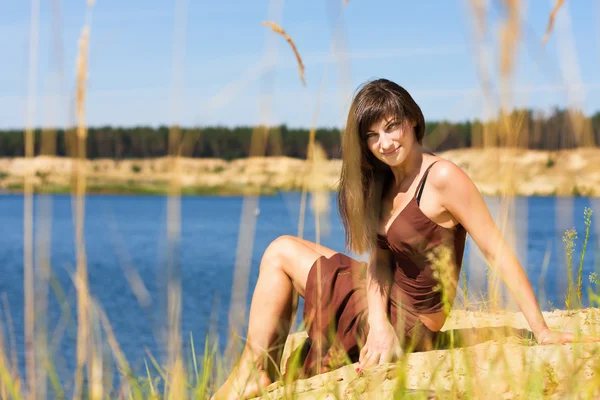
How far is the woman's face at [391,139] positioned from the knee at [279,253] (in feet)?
1.47

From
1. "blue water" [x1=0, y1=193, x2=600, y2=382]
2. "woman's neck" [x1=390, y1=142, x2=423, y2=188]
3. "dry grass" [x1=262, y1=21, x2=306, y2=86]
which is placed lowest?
"blue water" [x1=0, y1=193, x2=600, y2=382]

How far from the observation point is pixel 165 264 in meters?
1.82

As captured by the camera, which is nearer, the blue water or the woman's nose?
the blue water

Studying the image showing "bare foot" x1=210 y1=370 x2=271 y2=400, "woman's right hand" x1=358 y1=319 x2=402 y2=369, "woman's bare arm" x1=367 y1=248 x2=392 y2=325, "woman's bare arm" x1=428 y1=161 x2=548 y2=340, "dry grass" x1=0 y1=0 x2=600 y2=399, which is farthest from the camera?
"woman's bare arm" x1=367 y1=248 x2=392 y2=325

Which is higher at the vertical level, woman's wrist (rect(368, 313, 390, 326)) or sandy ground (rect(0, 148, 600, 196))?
sandy ground (rect(0, 148, 600, 196))

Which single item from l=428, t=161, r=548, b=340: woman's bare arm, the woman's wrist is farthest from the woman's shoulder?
the woman's wrist

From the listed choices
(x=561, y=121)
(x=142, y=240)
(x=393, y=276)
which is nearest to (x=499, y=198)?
(x=561, y=121)

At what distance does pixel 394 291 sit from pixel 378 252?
138 millimetres

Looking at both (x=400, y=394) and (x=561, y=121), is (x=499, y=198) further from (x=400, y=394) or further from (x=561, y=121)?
(x=400, y=394)

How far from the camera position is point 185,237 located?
3797 centimetres

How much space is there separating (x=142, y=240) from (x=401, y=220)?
3413cm

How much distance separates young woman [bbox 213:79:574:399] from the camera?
83.8 inches

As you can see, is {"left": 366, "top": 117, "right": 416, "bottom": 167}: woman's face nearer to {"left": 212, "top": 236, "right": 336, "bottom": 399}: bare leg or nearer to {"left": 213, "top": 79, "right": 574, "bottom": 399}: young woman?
{"left": 213, "top": 79, "right": 574, "bottom": 399}: young woman

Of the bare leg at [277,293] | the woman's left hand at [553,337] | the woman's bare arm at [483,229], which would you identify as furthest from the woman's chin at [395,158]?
the woman's left hand at [553,337]
